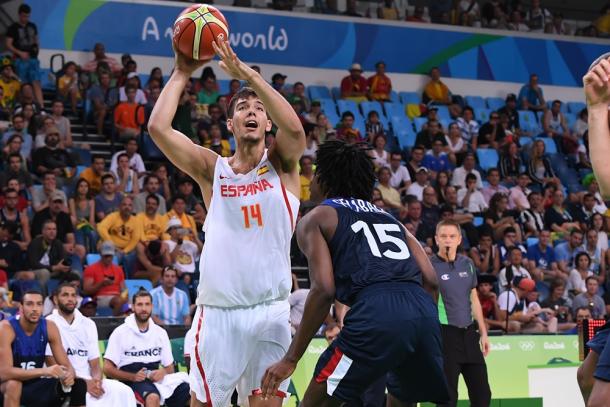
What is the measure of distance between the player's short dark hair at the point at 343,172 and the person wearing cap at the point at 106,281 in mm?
7944

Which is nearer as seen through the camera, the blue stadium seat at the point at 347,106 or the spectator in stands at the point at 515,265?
the spectator in stands at the point at 515,265

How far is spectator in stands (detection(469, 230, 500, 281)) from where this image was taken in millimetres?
17234

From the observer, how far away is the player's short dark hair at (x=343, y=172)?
6184mm

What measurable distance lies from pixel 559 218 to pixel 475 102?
4.56 m

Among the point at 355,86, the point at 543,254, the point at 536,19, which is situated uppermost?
the point at 536,19

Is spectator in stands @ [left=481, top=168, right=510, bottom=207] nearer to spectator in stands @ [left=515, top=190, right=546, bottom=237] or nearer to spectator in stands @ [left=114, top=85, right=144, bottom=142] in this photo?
spectator in stands @ [left=515, top=190, right=546, bottom=237]

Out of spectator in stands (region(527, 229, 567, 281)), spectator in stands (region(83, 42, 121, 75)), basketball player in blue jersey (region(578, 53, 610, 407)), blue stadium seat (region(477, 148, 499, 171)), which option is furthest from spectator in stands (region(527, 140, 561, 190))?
basketball player in blue jersey (region(578, 53, 610, 407))

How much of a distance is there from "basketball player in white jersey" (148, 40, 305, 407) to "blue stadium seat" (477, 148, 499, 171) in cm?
1490

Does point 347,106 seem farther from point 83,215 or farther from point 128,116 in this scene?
point 83,215

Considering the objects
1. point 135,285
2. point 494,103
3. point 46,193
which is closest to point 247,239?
point 135,285

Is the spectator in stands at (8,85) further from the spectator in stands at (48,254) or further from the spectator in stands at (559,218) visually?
the spectator in stands at (559,218)

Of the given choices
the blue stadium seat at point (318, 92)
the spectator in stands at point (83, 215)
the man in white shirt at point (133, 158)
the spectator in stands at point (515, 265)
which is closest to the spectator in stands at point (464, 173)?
the spectator in stands at point (515, 265)

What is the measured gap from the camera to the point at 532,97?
78.3 feet

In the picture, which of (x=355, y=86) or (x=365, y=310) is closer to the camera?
(x=365, y=310)
